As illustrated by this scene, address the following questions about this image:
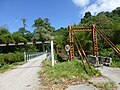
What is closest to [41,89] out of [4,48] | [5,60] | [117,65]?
[117,65]

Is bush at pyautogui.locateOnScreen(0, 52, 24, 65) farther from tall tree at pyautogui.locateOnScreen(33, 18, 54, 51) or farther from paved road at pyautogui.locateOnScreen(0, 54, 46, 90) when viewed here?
tall tree at pyautogui.locateOnScreen(33, 18, 54, 51)

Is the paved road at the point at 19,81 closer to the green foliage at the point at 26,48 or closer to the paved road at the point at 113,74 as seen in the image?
the paved road at the point at 113,74

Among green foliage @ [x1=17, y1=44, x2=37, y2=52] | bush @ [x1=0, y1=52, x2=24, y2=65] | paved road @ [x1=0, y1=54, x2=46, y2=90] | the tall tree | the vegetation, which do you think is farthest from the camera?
the tall tree

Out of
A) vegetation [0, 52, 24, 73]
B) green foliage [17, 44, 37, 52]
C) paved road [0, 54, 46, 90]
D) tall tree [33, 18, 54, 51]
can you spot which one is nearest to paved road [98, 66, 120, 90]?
paved road [0, 54, 46, 90]

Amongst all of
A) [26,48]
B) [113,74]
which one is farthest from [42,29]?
[113,74]

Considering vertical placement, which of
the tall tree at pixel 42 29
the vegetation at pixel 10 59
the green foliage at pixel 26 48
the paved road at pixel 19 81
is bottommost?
the paved road at pixel 19 81

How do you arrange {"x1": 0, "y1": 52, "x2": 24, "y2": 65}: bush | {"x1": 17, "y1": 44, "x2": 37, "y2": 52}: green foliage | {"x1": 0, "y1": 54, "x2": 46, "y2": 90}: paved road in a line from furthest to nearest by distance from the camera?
{"x1": 17, "y1": 44, "x2": 37, "y2": 52}: green foliage
{"x1": 0, "y1": 52, "x2": 24, "y2": 65}: bush
{"x1": 0, "y1": 54, "x2": 46, "y2": 90}: paved road

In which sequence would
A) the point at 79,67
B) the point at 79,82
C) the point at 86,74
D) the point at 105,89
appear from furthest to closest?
the point at 79,67 → the point at 86,74 → the point at 79,82 → the point at 105,89

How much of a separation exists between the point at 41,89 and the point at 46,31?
9649 centimetres

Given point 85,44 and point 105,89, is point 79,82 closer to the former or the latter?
point 105,89

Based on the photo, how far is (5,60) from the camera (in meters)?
34.5

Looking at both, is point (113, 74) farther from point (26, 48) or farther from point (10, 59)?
point (26, 48)

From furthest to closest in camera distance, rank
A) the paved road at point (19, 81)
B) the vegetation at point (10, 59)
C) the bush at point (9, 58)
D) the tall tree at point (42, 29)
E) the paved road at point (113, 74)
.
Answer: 1. the tall tree at point (42, 29)
2. the bush at point (9, 58)
3. the vegetation at point (10, 59)
4. the paved road at point (113, 74)
5. the paved road at point (19, 81)

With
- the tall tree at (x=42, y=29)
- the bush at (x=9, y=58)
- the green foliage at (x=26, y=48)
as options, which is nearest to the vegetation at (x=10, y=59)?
the bush at (x=9, y=58)
